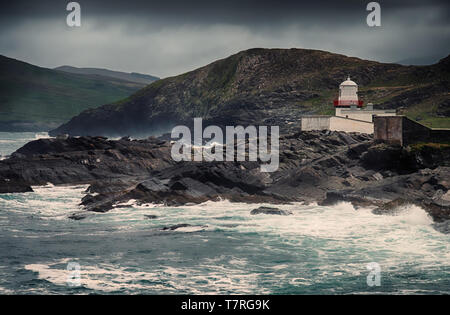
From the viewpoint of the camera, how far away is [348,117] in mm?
77750

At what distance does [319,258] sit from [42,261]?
1402cm

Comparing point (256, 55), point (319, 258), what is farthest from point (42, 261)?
point (256, 55)

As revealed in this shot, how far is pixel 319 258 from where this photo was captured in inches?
1310

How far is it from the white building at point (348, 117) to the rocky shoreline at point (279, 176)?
2.93 meters

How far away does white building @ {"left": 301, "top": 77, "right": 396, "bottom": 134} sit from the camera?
248 feet

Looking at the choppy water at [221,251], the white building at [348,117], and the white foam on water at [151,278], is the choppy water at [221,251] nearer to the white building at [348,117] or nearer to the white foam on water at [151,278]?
the white foam on water at [151,278]

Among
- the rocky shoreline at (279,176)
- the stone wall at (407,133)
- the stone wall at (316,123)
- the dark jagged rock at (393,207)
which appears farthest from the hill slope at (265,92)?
the dark jagged rock at (393,207)

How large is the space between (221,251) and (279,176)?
22.6m

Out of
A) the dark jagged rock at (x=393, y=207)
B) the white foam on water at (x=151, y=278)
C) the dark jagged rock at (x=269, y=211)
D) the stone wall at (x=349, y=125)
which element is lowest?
the white foam on water at (x=151, y=278)

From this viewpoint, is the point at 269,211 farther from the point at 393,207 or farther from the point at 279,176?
the point at 279,176

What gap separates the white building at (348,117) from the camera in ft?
248

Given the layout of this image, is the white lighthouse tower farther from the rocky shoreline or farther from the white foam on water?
the white foam on water

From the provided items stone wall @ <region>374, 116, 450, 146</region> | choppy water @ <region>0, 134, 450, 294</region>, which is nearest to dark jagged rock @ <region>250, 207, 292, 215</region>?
choppy water @ <region>0, 134, 450, 294</region>

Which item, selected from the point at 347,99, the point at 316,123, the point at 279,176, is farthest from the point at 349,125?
the point at 279,176
